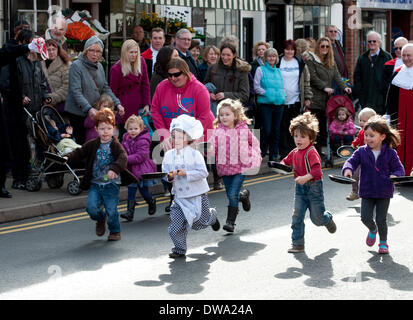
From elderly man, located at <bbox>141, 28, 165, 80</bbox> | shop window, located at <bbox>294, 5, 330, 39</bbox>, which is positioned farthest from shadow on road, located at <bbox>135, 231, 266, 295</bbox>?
shop window, located at <bbox>294, 5, 330, 39</bbox>

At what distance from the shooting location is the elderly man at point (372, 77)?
47.2 feet

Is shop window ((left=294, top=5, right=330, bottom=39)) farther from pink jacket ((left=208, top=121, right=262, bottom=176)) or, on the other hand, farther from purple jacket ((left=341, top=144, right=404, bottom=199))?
purple jacket ((left=341, top=144, right=404, bottom=199))

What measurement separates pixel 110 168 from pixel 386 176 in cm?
269

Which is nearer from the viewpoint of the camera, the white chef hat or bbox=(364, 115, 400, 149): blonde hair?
bbox=(364, 115, 400, 149): blonde hair

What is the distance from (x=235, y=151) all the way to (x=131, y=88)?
10.7 feet

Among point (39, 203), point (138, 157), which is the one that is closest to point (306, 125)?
point (138, 157)

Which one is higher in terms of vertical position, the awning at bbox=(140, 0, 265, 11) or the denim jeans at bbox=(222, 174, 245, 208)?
the awning at bbox=(140, 0, 265, 11)

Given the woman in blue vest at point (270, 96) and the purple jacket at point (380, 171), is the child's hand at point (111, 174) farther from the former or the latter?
the woman in blue vest at point (270, 96)

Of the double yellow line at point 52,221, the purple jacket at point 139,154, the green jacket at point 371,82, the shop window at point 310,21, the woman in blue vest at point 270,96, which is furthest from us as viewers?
the shop window at point 310,21

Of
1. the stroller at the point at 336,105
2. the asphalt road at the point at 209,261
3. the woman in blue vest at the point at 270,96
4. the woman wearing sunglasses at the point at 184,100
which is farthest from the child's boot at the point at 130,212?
the stroller at the point at 336,105

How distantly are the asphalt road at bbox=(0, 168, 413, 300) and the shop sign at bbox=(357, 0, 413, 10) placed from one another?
1592 centimetres

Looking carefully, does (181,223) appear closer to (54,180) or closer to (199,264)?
(199,264)

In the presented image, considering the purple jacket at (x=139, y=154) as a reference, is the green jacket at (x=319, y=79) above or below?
above

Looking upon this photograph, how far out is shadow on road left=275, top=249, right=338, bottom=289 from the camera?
21.2 feet
